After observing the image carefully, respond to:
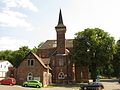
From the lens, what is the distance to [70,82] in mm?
72875

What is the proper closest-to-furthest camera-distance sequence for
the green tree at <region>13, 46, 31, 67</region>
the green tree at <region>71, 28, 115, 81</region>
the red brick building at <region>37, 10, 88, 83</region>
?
the green tree at <region>71, 28, 115, 81</region>
the red brick building at <region>37, 10, 88, 83</region>
the green tree at <region>13, 46, 31, 67</region>

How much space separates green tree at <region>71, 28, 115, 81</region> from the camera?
66812mm

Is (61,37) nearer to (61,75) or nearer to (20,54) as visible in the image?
(61,75)

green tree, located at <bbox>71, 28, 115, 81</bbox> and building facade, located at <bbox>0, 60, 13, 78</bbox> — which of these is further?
building facade, located at <bbox>0, 60, 13, 78</bbox>

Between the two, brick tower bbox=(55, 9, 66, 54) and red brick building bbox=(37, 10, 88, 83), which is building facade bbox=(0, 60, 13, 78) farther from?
brick tower bbox=(55, 9, 66, 54)

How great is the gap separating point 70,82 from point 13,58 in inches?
1682

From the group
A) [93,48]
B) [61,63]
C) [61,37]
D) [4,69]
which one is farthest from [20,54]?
[93,48]

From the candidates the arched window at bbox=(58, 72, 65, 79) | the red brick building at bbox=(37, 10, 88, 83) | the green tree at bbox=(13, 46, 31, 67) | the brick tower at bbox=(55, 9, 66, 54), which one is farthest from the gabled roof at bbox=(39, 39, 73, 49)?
the green tree at bbox=(13, 46, 31, 67)

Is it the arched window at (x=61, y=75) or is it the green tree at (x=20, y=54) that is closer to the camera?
the arched window at (x=61, y=75)

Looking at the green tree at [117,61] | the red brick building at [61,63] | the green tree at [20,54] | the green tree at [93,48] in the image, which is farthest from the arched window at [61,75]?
the green tree at [20,54]

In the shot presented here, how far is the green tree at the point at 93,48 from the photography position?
219 feet

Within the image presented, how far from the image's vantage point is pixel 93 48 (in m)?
67.1

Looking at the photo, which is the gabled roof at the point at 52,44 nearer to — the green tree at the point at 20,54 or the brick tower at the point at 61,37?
the brick tower at the point at 61,37

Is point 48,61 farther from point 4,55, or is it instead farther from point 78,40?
point 4,55
